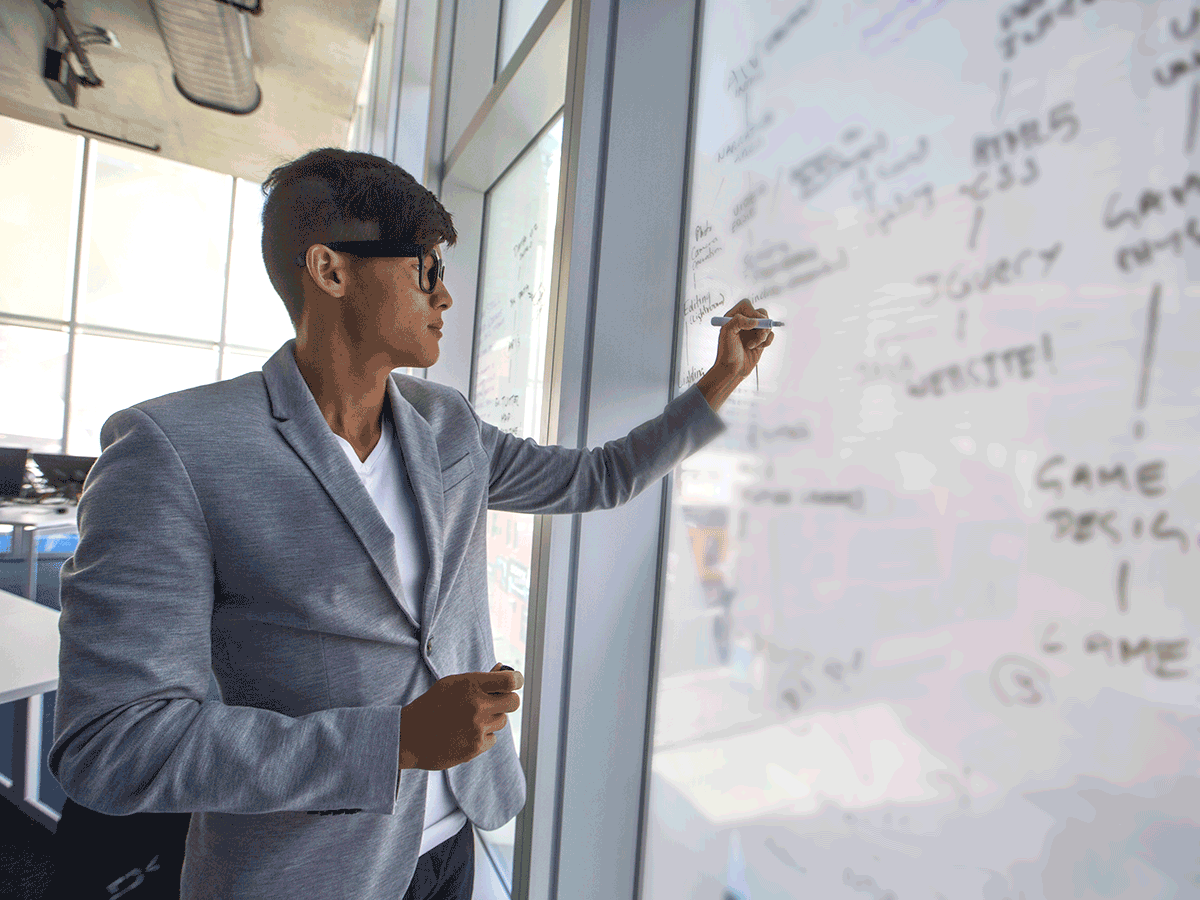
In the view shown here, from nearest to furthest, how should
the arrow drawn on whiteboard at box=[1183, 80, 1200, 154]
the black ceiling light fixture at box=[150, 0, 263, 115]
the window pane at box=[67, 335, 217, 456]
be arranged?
the arrow drawn on whiteboard at box=[1183, 80, 1200, 154]
the black ceiling light fixture at box=[150, 0, 263, 115]
the window pane at box=[67, 335, 217, 456]

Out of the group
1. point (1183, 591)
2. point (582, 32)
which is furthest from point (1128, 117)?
point (582, 32)

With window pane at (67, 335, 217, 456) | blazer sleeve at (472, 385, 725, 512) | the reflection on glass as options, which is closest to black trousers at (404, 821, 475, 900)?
blazer sleeve at (472, 385, 725, 512)

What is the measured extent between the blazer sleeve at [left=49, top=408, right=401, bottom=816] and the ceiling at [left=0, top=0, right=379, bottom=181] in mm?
4891

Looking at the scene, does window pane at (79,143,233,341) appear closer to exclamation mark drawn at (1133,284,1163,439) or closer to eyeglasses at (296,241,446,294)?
eyeglasses at (296,241,446,294)

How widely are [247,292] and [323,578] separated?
873 cm

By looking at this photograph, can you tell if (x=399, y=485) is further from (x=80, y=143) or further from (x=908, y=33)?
(x=80, y=143)

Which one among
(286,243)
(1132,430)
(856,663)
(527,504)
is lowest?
(856,663)

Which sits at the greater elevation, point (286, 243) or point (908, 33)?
point (908, 33)

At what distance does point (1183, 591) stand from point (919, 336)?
290 millimetres

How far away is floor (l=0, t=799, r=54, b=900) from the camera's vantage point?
1.79 m

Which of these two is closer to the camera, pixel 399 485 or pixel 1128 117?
pixel 1128 117

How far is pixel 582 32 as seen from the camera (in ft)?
3.26

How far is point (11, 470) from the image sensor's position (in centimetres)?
447

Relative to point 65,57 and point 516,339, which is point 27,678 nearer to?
point 516,339
